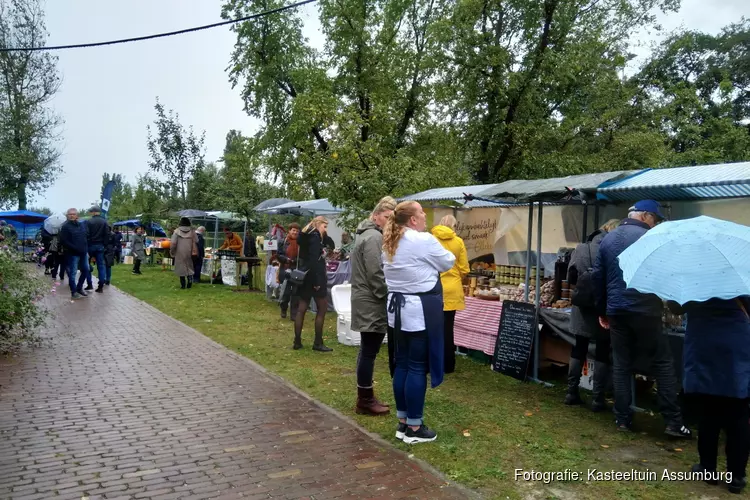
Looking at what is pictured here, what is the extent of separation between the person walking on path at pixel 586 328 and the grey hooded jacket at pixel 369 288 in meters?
1.91

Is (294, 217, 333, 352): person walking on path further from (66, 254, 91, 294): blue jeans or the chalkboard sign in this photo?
(66, 254, 91, 294): blue jeans

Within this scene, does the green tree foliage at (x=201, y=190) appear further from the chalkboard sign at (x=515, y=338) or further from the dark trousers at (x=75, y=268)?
the chalkboard sign at (x=515, y=338)

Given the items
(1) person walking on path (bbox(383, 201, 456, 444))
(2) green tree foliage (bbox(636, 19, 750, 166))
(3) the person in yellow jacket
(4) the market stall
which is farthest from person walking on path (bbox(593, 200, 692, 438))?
(2) green tree foliage (bbox(636, 19, 750, 166))

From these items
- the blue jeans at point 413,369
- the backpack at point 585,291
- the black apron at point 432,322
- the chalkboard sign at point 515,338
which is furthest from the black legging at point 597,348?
the blue jeans at point 413,369

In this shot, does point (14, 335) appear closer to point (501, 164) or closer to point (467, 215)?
point (467, 215)

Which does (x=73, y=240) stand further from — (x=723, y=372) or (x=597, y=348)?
(x=723, y=372)

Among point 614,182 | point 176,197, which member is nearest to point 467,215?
point 614,182

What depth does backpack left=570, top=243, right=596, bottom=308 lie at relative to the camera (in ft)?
17.0

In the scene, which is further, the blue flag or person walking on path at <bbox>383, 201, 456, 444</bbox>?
the blue flag

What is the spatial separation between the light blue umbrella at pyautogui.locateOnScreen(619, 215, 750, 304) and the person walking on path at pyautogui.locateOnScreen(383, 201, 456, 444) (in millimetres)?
1379

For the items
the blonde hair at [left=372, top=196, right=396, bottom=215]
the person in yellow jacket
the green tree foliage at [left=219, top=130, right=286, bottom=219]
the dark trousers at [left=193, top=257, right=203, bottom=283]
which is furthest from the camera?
the green tree foliage at [left=219, top=130, right=286, bottom=219]

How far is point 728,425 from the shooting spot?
3.76 meters

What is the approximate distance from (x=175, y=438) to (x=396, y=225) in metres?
2.50

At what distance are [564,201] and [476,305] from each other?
1.83 metres
